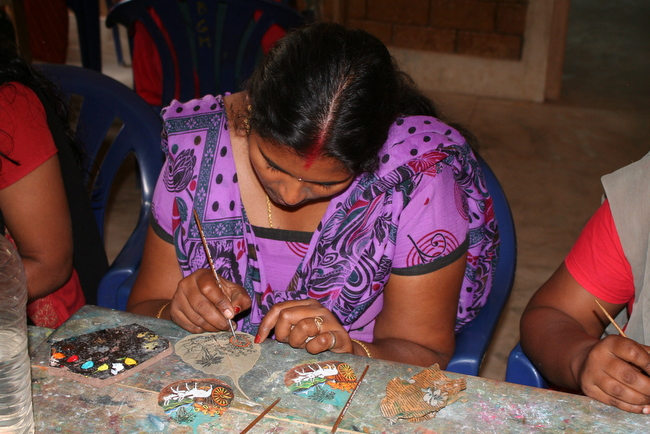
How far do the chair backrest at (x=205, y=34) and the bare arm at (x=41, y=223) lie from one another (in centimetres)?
160

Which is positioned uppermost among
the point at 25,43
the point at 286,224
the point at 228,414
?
the point at 25,43

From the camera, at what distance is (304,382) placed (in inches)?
43.4

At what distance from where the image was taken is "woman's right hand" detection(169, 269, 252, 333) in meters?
1.24

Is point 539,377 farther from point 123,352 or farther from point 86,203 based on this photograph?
point 86,203

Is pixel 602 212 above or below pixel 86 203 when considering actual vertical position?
above

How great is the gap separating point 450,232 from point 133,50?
2.50m

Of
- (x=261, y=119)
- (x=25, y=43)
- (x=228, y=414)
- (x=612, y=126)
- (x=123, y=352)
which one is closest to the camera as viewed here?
Result: (x=228, y=414)

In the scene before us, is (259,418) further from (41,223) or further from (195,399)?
(41,223)

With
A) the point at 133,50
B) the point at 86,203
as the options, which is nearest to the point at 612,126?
the point at 133,50

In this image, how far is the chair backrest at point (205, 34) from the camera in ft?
10.1

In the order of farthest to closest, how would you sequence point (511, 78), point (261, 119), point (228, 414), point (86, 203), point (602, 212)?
point (511, 78), point (86, 203), point (602, 212), point (261, 119), point (228, 414)

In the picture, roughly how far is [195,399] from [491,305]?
0.87 metres

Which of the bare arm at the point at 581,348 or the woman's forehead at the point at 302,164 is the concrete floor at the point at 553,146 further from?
the woman's forehead at the point at 302,164

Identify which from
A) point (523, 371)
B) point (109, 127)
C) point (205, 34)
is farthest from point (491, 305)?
point (205, 34)
